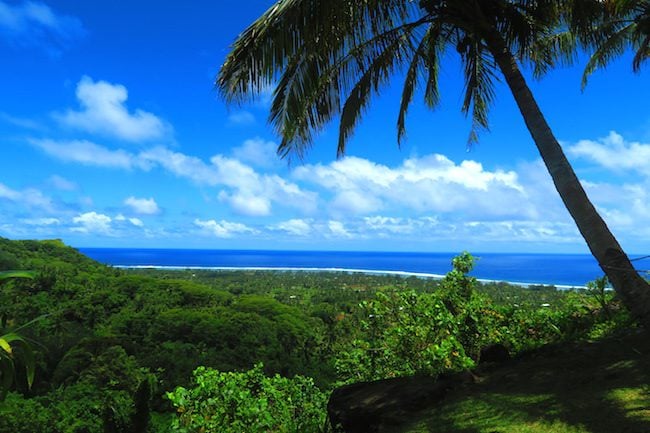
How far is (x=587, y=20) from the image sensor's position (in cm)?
691

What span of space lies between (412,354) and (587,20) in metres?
5.84

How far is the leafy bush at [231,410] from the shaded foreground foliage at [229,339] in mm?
22

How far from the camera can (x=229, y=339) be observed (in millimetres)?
41844

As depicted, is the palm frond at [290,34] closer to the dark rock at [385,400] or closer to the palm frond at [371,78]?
the palm frond at [371,78]

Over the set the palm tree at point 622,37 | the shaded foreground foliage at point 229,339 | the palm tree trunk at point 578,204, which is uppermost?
the palm tree at point 622,37

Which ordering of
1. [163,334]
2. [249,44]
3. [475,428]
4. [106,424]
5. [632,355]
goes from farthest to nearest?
[163,334] → [106,424] → [249,44] → [632,355] → [475,428]

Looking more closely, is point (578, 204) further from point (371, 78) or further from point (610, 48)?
point (610, 48)

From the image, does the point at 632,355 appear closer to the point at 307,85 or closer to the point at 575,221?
the point at 575,221

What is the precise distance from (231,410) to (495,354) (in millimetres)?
3986

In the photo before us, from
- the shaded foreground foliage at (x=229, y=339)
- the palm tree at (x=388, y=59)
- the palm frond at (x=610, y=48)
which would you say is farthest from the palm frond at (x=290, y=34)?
the palm frond at (x=610, y=48)

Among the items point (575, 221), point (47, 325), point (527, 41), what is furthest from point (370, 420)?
point (47, 325)

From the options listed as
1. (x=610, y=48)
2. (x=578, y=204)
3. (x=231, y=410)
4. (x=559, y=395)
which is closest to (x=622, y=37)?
(x=610, y=48)

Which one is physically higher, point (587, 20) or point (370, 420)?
point (587, 20)

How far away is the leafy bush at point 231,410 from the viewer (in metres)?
6.29
